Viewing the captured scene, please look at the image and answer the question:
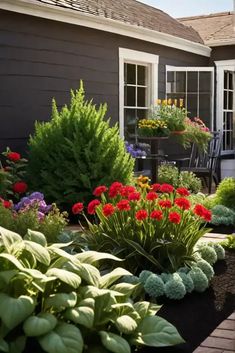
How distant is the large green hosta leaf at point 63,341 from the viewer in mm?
2088

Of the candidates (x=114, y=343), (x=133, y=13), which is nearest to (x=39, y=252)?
(x=114, y=343)

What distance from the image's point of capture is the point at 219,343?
2.60 m

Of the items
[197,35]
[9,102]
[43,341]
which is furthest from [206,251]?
[197,35]

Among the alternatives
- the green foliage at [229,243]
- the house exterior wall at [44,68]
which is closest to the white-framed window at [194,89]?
the house exterior wall at [44,68]

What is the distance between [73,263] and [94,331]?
Result: 11.6 inches

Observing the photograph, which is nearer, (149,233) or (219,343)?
(219,343)

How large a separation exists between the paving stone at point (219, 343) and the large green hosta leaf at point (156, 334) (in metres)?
0.20

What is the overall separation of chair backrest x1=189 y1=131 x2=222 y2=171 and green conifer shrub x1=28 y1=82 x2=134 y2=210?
3077 mm

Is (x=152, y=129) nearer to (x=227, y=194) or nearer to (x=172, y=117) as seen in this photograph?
(x=172, y=117)

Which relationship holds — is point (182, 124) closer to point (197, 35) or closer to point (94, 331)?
point (197, 35)

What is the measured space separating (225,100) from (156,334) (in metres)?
8.96

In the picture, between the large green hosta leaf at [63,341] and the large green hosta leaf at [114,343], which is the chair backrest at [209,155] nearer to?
the large green hosta leaf at [114,343]

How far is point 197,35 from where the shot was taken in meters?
11.1

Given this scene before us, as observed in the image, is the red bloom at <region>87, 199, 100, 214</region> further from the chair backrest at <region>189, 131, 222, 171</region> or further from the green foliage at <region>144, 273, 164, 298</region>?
the chair backrest at <region>189, 131, 222, 171</region>
